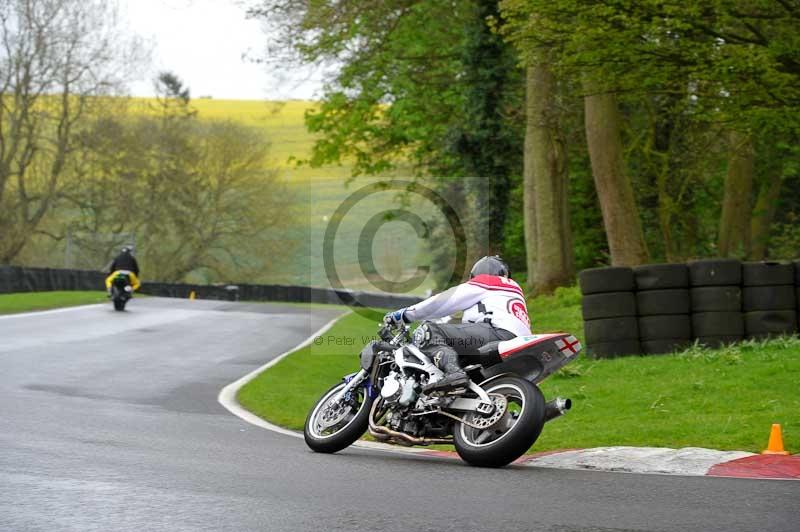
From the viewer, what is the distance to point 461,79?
37.0m

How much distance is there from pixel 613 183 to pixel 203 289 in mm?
32268

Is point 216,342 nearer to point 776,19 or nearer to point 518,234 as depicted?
point 776,19

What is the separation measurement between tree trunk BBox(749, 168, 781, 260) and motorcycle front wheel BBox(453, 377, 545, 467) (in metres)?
34.8

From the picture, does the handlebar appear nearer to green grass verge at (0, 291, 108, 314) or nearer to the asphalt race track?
the asphalt race track

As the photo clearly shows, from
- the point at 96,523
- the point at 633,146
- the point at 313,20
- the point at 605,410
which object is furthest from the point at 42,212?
the point at 96,523

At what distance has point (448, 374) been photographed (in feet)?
31.1

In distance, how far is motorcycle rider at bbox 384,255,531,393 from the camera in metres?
9.66

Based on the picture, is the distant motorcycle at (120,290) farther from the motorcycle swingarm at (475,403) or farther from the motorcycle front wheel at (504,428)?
the motorcycle front wheel at (504,428)

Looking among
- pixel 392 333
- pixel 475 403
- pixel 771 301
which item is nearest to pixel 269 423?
pixel 392 333

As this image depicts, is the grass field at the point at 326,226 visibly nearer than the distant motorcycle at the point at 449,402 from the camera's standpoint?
No

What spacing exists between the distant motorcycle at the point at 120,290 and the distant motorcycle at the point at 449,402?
77.0 ft

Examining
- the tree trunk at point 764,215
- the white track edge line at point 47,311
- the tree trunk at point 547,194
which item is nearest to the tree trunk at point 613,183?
the tree trunk at point 547,194

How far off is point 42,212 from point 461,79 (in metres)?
30.5

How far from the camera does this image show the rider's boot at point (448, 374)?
30.6 feet
